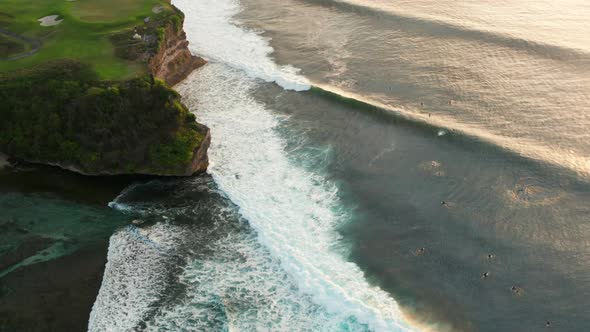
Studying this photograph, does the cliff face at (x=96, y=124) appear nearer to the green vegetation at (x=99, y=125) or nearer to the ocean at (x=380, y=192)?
the green vegetation at (x=99, y=125)

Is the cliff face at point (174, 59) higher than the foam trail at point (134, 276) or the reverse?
higher

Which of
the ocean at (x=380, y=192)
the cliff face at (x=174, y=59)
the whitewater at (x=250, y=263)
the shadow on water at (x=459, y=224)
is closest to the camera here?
the whitewater at (x=250, y=263)

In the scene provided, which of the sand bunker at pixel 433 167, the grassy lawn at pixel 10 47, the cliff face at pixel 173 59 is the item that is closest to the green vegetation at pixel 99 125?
the grassy lawn at pixel 10 47

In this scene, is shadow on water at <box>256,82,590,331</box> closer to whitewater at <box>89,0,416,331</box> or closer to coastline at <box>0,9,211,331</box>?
whitewater at <box>89,0,416,331</box>

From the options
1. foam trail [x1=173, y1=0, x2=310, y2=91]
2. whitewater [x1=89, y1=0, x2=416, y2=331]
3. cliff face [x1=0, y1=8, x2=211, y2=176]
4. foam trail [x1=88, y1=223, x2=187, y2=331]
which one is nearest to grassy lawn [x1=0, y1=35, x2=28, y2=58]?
cliff face [x1=0, y1=8, x2=211, y2=176]

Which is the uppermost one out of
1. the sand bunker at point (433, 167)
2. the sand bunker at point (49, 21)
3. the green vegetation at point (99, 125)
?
the sand bunker at point (49, 21)

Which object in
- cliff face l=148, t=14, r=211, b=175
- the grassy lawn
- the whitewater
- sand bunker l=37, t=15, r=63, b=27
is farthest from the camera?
sand bunker l=37, t=15, r=63, b=27

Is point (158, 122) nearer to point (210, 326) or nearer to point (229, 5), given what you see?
point (210, 326)
